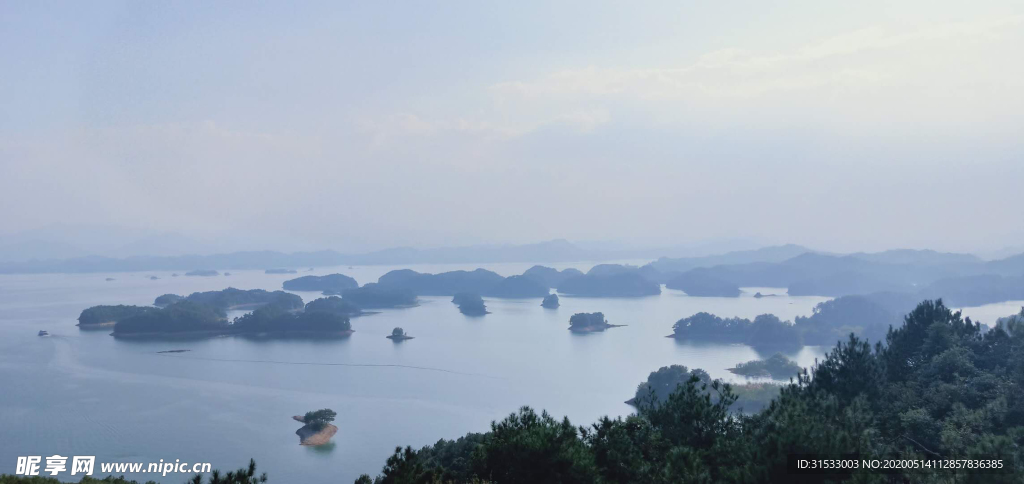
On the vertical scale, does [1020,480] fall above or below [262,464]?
above

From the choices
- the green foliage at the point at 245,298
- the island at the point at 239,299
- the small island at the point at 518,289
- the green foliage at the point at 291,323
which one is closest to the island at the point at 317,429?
the green foliage at the point at 291,323

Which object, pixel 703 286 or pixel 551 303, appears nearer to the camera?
pixel 551 303

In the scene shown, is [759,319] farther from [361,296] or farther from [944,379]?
[361,296]

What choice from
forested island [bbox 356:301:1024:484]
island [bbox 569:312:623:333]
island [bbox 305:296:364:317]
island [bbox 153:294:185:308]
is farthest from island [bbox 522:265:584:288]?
forested island [bbox 356:301:1024:484]

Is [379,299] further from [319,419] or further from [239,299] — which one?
[319,419]

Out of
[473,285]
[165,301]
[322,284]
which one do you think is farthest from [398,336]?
[322,284]

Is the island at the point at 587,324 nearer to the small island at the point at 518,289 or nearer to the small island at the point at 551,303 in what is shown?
the small island at the point at 551,303

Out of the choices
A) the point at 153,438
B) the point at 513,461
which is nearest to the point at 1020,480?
the point at 513,461

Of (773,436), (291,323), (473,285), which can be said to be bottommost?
(291,323)

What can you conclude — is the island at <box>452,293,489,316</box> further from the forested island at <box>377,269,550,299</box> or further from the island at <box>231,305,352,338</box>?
the forested island at <box>377,269,550,299</box>
